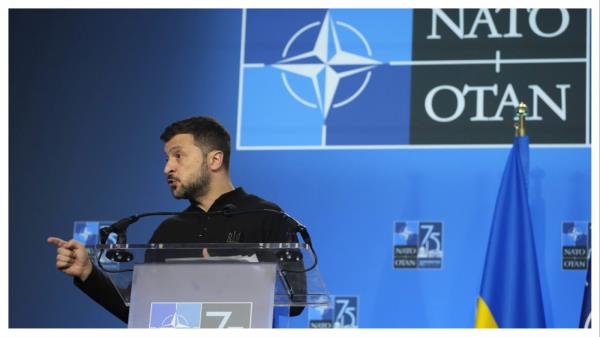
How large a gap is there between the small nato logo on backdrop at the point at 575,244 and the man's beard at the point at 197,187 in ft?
6.34

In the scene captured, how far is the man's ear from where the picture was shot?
11.1 ft

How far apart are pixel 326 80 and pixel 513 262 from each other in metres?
1.25

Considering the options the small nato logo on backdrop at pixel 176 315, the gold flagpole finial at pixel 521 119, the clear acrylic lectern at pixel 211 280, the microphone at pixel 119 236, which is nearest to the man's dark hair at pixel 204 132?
the microphone at pixel 119 236

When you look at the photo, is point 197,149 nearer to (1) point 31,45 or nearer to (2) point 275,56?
(2) point 275,56

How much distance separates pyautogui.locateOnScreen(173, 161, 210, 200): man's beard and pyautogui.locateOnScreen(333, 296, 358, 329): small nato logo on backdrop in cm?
154

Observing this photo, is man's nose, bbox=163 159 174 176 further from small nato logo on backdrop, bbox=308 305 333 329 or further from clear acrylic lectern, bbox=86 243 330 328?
small nato logo on backdrop, bbox=308 305 333 329

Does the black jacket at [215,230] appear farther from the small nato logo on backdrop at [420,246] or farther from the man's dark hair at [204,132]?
the small nato logo on backdrop at [420,246]

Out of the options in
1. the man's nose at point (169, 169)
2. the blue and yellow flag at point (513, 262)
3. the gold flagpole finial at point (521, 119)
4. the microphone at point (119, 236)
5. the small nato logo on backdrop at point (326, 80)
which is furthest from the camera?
the small nato logo on backdrop at point (326, 80)

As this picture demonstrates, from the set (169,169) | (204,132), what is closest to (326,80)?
(204,132)

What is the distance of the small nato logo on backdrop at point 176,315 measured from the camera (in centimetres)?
228

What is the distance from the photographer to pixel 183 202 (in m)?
5.05

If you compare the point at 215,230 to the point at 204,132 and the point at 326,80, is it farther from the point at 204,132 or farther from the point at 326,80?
the point at 326,80

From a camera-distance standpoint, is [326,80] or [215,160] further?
[326,80]

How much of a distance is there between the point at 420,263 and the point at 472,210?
331 mm
